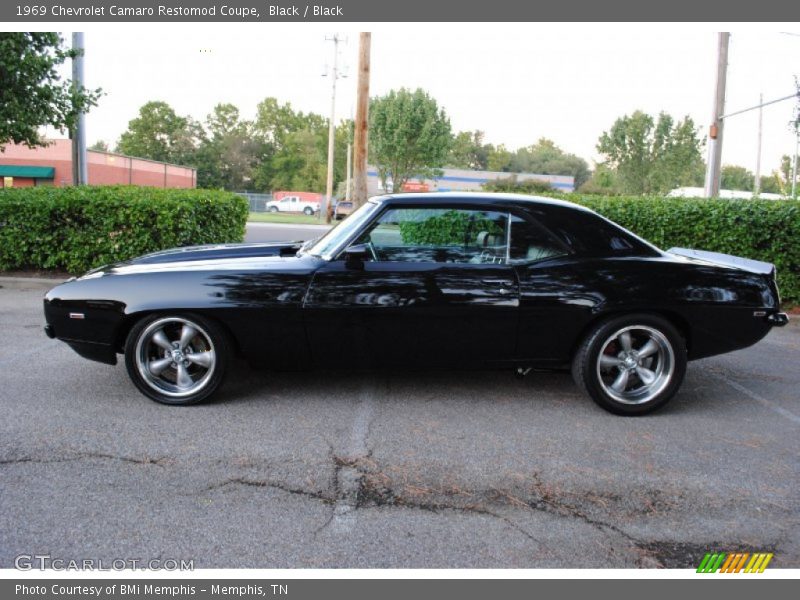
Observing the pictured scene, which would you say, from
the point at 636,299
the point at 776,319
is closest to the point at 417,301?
the point at 636,299

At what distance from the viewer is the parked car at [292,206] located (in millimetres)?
62094

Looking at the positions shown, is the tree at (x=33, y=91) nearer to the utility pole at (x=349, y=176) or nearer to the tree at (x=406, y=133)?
the tree at (x=406, y=133)

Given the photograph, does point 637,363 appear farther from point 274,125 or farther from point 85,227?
point 274,125

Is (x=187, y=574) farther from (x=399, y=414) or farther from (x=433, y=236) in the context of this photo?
(x=433, y=236)

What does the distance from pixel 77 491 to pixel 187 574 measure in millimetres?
957

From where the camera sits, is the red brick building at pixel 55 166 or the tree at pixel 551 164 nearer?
the red brick building at pixel 55 166

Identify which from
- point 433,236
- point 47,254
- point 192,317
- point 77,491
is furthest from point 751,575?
point 47,254

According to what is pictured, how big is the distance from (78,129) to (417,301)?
9409mm

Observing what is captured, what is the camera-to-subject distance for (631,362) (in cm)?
448

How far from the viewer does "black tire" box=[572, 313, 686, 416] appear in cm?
442

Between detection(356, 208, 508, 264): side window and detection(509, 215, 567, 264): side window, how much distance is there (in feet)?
0.21

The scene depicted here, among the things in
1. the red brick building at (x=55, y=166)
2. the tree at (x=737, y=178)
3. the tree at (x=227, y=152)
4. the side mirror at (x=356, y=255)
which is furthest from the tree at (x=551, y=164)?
the side mirror at (x=356, y=255)

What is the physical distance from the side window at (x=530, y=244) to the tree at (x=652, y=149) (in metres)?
40.5

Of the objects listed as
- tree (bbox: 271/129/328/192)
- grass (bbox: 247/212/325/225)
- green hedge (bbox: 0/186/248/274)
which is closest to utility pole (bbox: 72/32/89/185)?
green hedge (bbox: 0/186/248/274)
